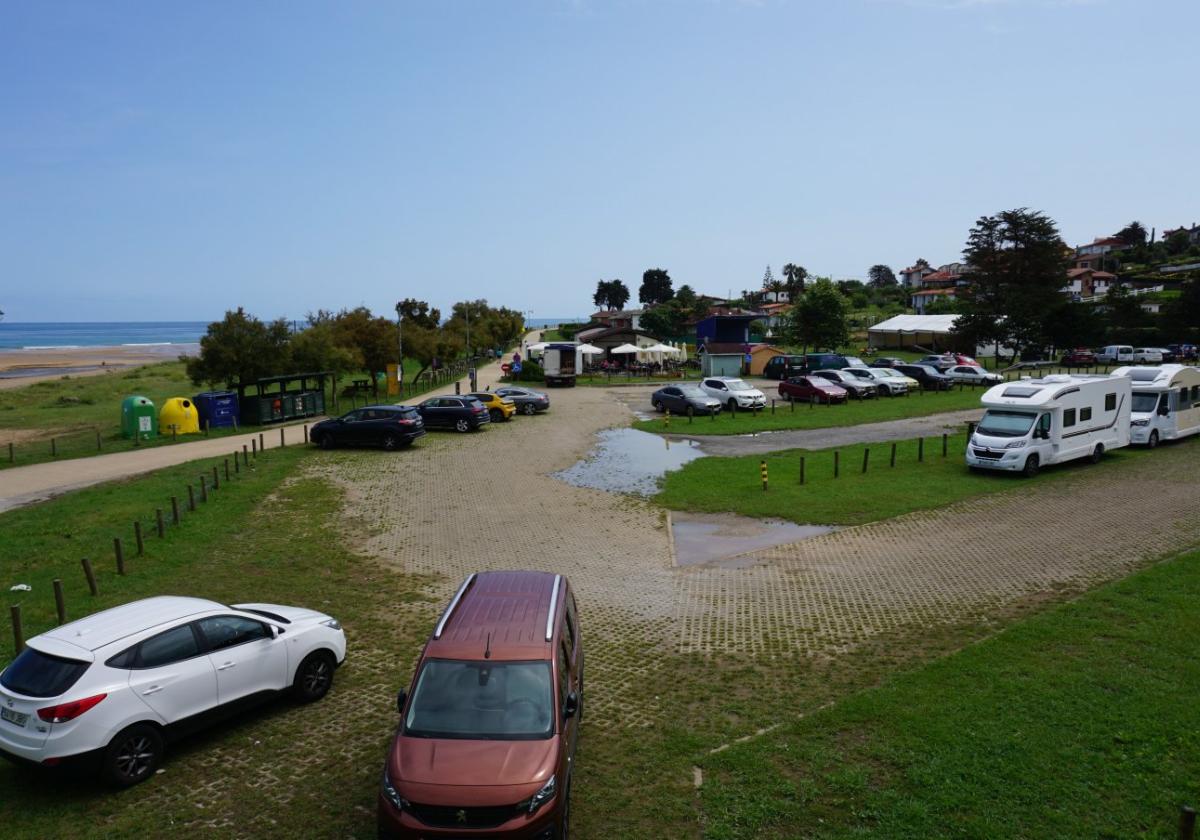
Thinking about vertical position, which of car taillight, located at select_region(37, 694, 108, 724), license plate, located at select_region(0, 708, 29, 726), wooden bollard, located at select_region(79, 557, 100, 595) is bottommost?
wooden bollard, located at select_region(79, 557, 100, 595)

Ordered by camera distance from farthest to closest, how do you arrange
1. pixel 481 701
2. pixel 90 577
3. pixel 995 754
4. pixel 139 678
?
pixel 90 577, pixel 139 678, pixel 995 754, pixel 481 701

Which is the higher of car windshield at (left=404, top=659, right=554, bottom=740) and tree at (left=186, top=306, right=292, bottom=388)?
tree at (left=186, top=306, right=292, bottom=388)

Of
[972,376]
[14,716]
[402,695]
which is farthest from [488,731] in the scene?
[972,376]

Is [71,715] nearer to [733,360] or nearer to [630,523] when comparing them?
[630,523]

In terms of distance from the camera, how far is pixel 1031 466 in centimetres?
2092

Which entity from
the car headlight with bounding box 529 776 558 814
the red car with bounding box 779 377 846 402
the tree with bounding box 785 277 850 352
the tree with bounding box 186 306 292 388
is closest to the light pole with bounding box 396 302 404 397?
the tree with bounding box 186 306 292 388

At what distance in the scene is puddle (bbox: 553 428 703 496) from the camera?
21.8m

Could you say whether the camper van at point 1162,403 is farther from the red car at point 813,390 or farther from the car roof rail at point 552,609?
the car roof rail at point 552,609

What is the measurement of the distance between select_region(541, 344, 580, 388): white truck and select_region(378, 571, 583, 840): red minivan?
44.2m

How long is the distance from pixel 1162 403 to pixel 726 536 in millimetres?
17672

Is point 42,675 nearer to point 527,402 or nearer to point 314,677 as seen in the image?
point 314,677

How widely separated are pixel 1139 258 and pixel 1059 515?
129 metres

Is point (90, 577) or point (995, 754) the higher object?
point (90, 577)

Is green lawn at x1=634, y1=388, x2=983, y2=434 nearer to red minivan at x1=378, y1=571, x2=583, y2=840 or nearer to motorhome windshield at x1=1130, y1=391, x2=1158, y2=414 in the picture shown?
motorhome windshield at x1=1130, y1=391, x2=1158, y2=414
